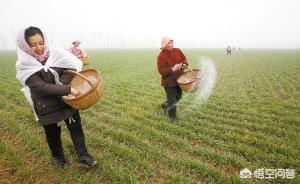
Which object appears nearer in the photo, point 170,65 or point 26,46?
point 26,46

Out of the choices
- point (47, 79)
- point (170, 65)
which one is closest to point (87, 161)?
point (47, 79)

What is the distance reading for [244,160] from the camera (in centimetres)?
396

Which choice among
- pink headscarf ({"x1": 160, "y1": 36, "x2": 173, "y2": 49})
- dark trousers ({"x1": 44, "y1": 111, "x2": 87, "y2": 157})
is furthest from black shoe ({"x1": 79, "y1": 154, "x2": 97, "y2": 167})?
pink headscarf ({"x1": 160, "y1": 36, "x2": 173, "y2": 49})

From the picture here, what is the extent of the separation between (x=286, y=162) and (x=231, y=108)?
→ 113 inches

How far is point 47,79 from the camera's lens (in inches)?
121

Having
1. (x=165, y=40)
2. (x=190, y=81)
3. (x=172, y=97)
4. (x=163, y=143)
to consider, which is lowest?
(x=163, y=143)

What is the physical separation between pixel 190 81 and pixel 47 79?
2.92 metres

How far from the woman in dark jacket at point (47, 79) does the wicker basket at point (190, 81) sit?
248 cm

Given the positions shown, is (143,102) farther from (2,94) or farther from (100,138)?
(2,94)

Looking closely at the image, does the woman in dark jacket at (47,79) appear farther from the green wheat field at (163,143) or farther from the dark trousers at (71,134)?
the green wheat field at (163,143)

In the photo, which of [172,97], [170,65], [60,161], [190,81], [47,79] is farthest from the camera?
[172,97]

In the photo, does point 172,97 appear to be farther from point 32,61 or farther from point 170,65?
point 32,61

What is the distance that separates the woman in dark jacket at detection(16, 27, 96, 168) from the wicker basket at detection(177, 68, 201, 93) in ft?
8.15

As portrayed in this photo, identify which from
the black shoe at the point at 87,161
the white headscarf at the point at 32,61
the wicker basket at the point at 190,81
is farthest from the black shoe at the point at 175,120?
the white headscarf at the point at 32,61
